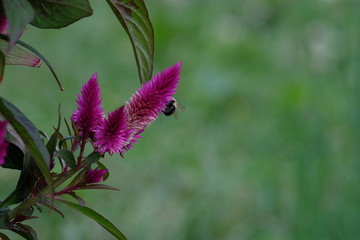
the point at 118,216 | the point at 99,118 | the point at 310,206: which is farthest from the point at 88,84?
the point at 118,216

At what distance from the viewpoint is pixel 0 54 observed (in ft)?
2.22

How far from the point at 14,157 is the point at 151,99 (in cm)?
15

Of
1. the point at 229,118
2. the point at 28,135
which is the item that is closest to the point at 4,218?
the point at 28,135

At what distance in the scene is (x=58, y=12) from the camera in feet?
2.32

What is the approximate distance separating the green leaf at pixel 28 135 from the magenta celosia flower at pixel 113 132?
2.8 inches

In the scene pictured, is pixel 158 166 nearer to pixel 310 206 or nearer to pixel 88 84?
pixel 310 206

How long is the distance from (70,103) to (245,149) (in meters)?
0.73

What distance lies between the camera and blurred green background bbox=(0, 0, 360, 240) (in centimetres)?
239

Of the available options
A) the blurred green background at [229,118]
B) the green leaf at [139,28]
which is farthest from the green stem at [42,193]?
the blurred green background at [229,118]

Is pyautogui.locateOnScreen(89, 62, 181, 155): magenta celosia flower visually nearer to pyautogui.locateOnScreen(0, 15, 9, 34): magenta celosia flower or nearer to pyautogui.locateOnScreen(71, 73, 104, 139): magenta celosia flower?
pyautogui.locateOnScreen(71, 73, 104, 139): magenta celosia flower

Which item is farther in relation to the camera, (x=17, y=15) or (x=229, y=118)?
(x=229, y=118)

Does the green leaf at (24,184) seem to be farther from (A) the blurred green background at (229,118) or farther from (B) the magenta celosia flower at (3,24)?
(A) the blurred green background at (229,118)

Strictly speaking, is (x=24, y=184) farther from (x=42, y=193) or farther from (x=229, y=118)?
(x=229, y=118)

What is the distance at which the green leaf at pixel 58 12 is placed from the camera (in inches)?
27.5
